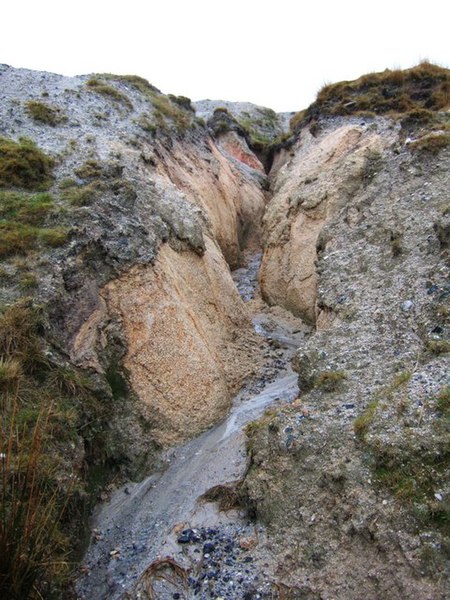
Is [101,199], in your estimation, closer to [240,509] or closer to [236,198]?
[240,509]

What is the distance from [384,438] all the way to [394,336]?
2.43m

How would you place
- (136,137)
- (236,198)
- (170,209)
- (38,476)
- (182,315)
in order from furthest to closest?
1. (236,198)
2. (136,137)
3. (170,209)
4. (182,315)
5. (38,476)

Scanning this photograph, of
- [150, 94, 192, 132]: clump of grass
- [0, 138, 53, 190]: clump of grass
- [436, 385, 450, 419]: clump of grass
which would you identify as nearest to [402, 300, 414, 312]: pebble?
[436, 385, 450, 419]: clump of grass

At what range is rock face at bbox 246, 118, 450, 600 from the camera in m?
5.63

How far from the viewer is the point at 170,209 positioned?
12.0m

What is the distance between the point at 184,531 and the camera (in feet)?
22.9

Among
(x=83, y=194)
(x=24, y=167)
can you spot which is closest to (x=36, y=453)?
(x=83, y=194)

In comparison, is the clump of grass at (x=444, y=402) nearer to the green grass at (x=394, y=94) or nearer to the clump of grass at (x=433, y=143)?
the clump of grass at (x=433, y=143)

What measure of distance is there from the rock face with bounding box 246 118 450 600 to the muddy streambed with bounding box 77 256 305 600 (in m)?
0.49

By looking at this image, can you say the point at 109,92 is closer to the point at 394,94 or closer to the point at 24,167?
the point at 24,167

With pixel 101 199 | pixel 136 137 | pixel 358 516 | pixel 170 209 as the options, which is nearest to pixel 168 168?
pixel 136 137

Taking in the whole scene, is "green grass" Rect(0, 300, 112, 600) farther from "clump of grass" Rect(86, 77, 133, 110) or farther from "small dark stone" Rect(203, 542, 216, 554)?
"clump of grass" Rect(86, 77, 133, 110)

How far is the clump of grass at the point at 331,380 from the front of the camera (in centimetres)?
791

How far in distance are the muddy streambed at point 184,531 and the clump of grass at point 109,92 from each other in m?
11.8
